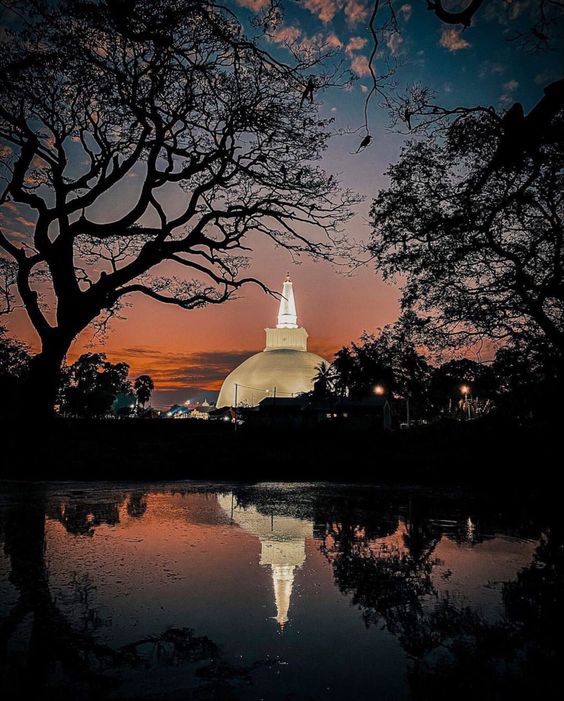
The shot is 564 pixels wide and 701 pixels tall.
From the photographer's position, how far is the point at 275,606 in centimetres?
324

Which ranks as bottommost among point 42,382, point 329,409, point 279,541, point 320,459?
point 279,541

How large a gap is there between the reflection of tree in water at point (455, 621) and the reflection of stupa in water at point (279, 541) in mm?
318

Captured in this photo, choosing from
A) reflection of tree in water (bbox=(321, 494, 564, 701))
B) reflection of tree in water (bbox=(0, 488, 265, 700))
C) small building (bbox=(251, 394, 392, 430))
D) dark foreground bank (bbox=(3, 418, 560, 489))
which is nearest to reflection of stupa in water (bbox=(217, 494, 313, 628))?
reflection of tree in water (bbox=(321, 494, 564, 701))

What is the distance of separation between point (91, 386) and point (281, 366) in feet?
140

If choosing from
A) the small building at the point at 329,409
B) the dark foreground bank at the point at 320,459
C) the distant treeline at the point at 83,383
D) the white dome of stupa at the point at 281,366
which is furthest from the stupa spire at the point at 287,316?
the dark foreground bank at the point at 320,459

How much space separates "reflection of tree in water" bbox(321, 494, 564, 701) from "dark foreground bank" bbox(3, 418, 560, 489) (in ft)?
21.7

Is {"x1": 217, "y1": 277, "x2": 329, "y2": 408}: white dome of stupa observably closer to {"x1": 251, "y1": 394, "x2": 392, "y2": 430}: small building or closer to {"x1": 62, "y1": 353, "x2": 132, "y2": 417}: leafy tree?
{"x1": 62, "y1": 353, "x2": 132, "y2": 417}: leafy tree

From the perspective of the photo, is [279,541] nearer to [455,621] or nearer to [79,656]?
[455,621]

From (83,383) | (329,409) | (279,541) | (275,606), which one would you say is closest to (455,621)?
(275,606)

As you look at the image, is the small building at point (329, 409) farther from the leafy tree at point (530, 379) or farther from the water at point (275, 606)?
the water at point (275, 606)

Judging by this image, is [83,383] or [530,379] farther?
[83,383]

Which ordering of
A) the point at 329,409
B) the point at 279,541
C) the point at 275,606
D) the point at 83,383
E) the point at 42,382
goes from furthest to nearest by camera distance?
the point at 83,383 < the point at 329,409 < the point at 42,382 < the point at 279,541 < the point at 275,606

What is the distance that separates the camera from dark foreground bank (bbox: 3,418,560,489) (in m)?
11.2

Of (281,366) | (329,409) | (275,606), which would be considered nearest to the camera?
(275,606)
